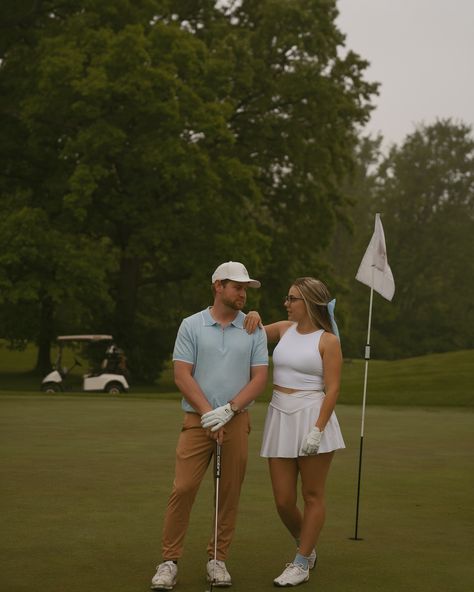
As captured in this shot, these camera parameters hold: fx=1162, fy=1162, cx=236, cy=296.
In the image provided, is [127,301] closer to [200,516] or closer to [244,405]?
[200,516]

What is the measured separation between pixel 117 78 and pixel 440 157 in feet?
Result: 197

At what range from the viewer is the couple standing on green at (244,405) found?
22.7 ft

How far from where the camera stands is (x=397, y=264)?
8475 centimetres

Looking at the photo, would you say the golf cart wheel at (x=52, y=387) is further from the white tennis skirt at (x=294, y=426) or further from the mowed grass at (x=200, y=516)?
the white tennis skirt at (x=294, y=426)

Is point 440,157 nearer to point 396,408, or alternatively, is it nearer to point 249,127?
point 249,127

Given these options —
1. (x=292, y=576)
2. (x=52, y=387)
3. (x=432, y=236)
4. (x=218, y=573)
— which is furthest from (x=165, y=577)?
(x=432, y=236)

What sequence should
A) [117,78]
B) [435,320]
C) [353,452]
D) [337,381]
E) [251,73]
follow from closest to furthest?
[337,381]
[353,452]
[117,78]
[251,73]
[435,320]

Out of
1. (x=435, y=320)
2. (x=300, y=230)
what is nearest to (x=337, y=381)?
(x=300, y=230)

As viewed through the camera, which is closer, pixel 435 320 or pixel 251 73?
pixel 251 73

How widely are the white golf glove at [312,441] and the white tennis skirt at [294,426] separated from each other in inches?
3.8

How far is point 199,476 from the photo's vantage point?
6.99 m

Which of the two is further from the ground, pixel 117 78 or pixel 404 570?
pixel 117 78

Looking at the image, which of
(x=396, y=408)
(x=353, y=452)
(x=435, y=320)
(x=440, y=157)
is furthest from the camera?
(x=440, y=157)

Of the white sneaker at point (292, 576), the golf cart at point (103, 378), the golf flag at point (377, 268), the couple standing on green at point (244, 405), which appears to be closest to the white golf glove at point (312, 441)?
the couple standing on green at point (244, 405)
